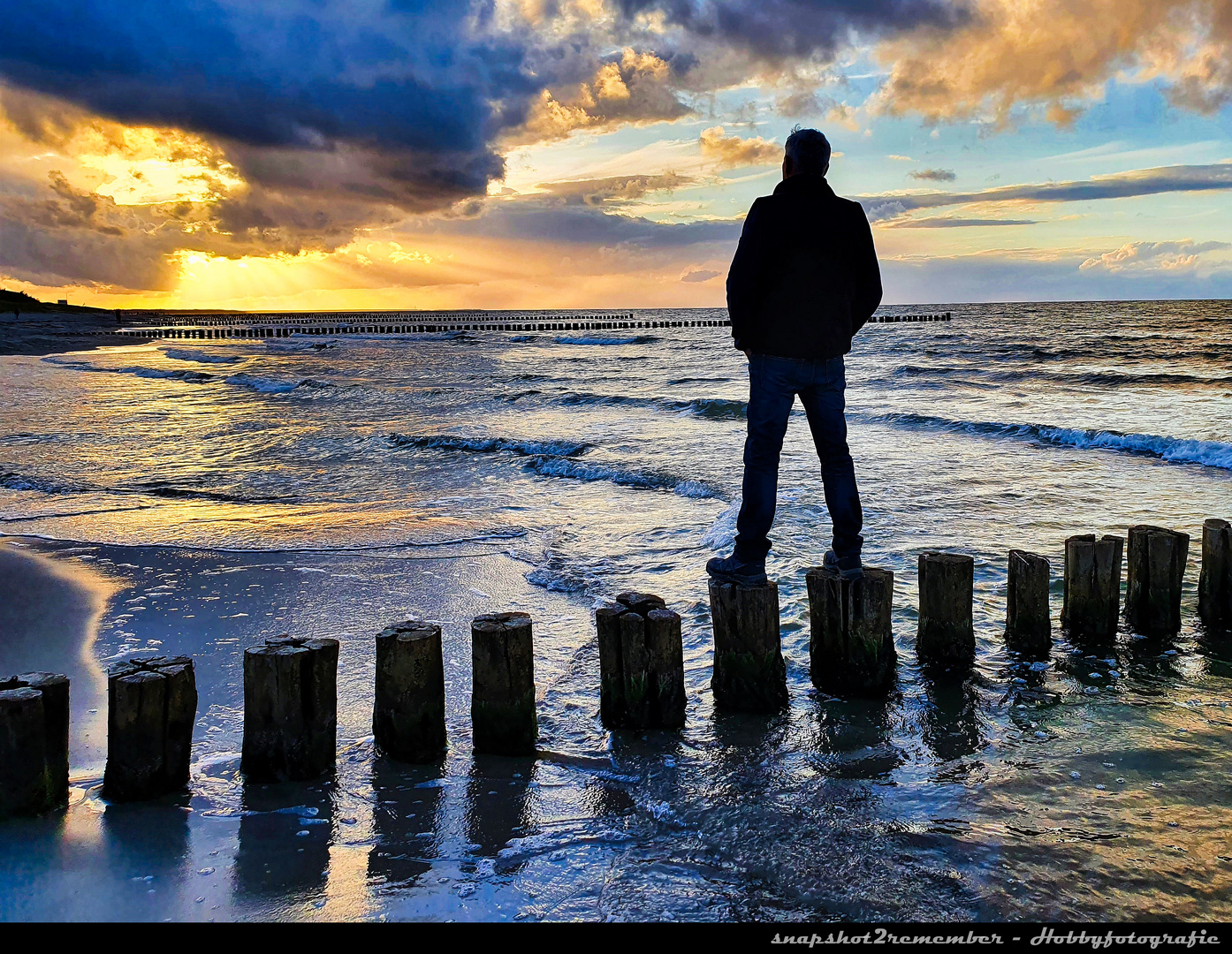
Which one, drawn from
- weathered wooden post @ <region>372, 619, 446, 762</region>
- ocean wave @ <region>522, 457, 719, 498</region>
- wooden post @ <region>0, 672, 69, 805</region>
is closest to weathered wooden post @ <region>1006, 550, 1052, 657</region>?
weathered wooden post @ <region>372, 619, 446, 762</region>

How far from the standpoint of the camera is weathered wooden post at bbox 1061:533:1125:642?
553cm

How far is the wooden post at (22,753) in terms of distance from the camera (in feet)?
11.6

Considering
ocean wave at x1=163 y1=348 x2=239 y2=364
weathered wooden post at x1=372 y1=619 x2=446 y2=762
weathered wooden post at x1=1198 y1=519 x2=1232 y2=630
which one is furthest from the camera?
ocean wave at x1=163 y1=348 x2=239 y2=364

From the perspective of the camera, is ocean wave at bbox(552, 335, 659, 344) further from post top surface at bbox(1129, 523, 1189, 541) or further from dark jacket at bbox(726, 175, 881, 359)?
dark jacket at bbox(726, 175, 881, 359)

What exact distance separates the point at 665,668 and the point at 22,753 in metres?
2.94

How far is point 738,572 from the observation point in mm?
4895

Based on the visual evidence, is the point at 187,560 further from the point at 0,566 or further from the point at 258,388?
the point at 258,388

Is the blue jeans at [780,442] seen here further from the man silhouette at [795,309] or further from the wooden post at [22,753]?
the wooden post at [22,753]

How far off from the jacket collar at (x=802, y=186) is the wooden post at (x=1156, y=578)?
331cm

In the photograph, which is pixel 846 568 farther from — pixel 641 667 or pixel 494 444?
pixel 494 444

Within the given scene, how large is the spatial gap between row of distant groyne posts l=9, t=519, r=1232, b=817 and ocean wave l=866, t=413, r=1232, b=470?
32.1ft

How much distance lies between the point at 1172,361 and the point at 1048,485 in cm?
3297

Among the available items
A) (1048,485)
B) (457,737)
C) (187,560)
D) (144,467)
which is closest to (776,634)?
(457,737)

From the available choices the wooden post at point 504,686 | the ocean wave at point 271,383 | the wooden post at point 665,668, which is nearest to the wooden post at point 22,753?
the wooden post at point 504,686
